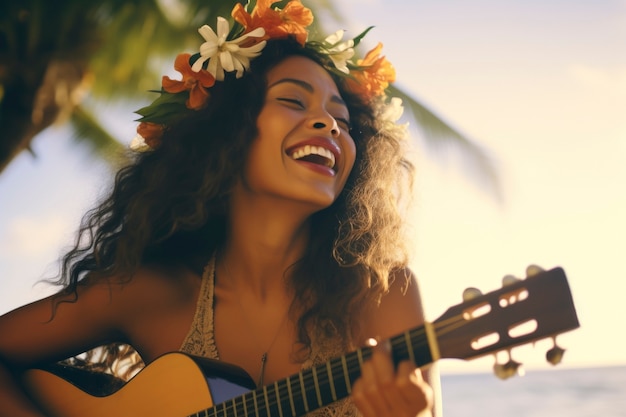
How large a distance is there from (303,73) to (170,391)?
1.02 m

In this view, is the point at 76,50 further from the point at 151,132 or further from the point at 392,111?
the point at 392,111

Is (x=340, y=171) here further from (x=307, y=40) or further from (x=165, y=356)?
(x=165, y=356)

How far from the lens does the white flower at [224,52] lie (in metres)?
2.46

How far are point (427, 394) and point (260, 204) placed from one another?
0.94 m

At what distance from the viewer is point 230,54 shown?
2.47 metres

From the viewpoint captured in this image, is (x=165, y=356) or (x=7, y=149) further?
(x=7, y=149)

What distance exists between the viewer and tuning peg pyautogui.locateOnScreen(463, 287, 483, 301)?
60.9 inches

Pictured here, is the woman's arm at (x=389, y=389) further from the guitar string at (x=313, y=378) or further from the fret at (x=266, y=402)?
the fret at (x=266, y=402)

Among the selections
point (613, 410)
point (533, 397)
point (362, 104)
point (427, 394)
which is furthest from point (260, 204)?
point (533, 397)

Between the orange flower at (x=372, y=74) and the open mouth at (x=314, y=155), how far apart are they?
483 millimetres

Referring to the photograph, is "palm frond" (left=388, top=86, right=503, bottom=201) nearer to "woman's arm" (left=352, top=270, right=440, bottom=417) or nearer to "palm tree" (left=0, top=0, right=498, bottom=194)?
"palm tree" (left=0, top=0, right=498, bottom=194)

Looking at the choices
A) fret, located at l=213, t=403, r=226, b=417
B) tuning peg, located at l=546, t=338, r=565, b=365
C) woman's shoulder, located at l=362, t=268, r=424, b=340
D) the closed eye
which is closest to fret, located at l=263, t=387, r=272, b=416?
fret, located at l=213, t=403, r=226, b=417

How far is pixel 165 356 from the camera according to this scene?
6.88ft

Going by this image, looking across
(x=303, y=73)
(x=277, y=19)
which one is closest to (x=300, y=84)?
(x=303, y=73)
